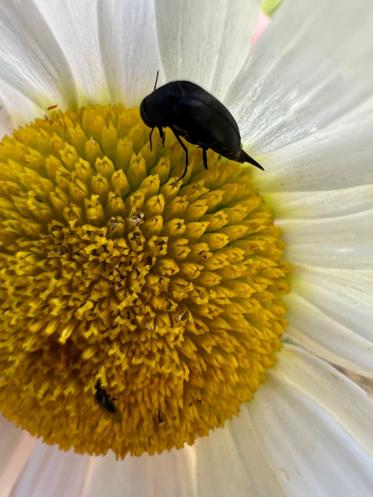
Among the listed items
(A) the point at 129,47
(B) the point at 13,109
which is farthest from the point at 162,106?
(B) the point at 13,109

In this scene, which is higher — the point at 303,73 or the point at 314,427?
the point at 303,73

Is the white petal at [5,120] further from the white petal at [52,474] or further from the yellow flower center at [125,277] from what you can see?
the white petal at [52,474]

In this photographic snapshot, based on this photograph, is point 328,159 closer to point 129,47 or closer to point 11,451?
point 129,47

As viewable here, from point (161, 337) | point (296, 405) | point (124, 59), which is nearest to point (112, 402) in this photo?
point (161, 337)

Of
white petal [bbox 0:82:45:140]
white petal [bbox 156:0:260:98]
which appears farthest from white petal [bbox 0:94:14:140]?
white petal [bbox 156:0:260:98]

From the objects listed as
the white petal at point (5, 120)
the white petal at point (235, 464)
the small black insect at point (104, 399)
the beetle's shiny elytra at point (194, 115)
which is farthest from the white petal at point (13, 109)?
the white petal at point (235, 464)
